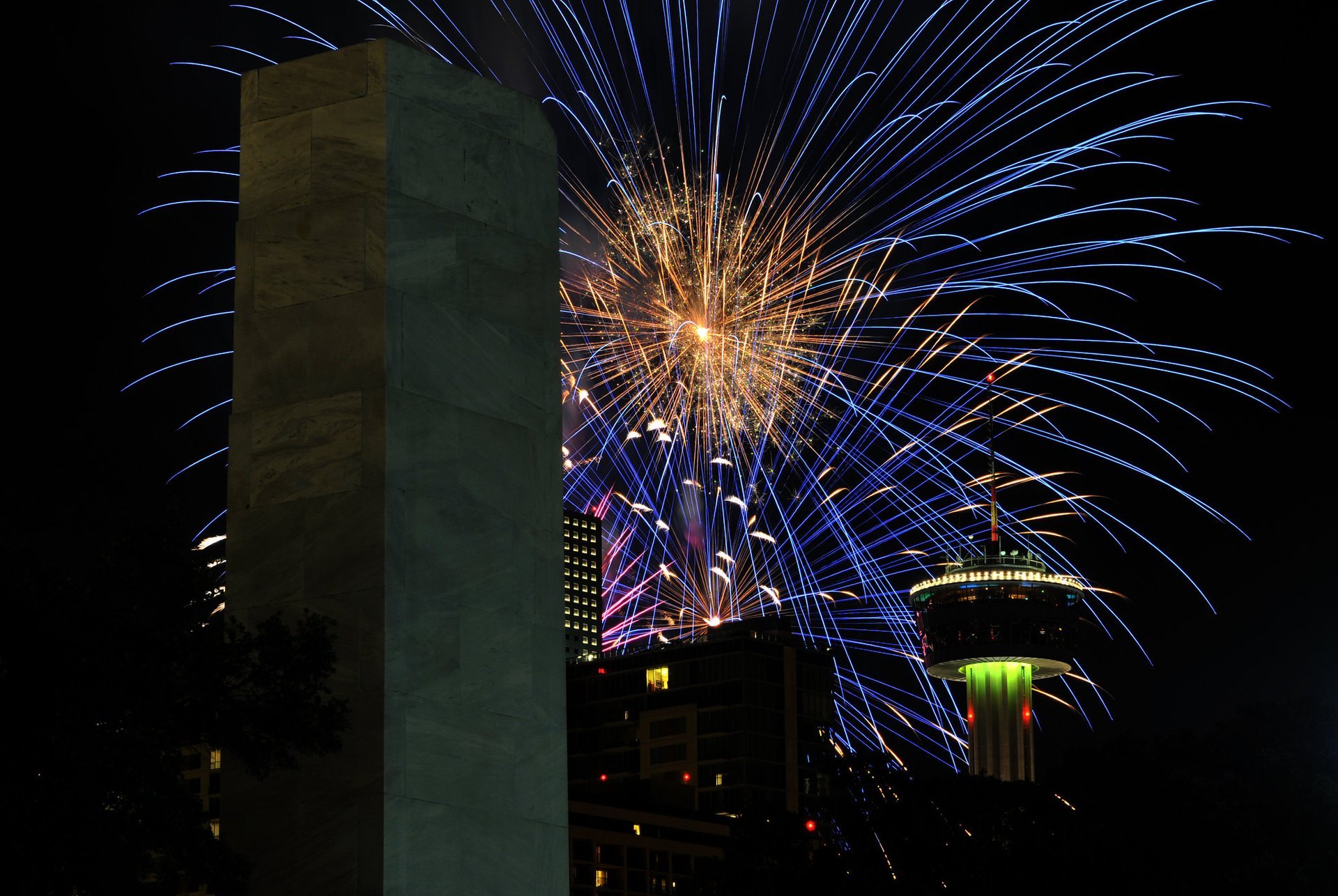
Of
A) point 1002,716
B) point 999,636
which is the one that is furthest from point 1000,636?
point 1002,716

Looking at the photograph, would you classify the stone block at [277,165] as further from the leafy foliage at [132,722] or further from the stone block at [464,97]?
the leafy foliage at [132,722]

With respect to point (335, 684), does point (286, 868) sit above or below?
below

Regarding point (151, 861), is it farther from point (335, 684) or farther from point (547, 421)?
point (547, 421)

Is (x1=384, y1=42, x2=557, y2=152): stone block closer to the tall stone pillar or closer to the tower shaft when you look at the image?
the tall stone pillar

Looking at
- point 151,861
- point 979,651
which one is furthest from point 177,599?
point 979,651

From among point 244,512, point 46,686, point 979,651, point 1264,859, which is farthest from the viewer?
point 979,651

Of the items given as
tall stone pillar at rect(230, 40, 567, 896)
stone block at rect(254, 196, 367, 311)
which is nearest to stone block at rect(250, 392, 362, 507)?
tall stone pillar at rect(230, 40, 567, 896)

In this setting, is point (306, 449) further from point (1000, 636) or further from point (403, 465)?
point (1000, 636)
